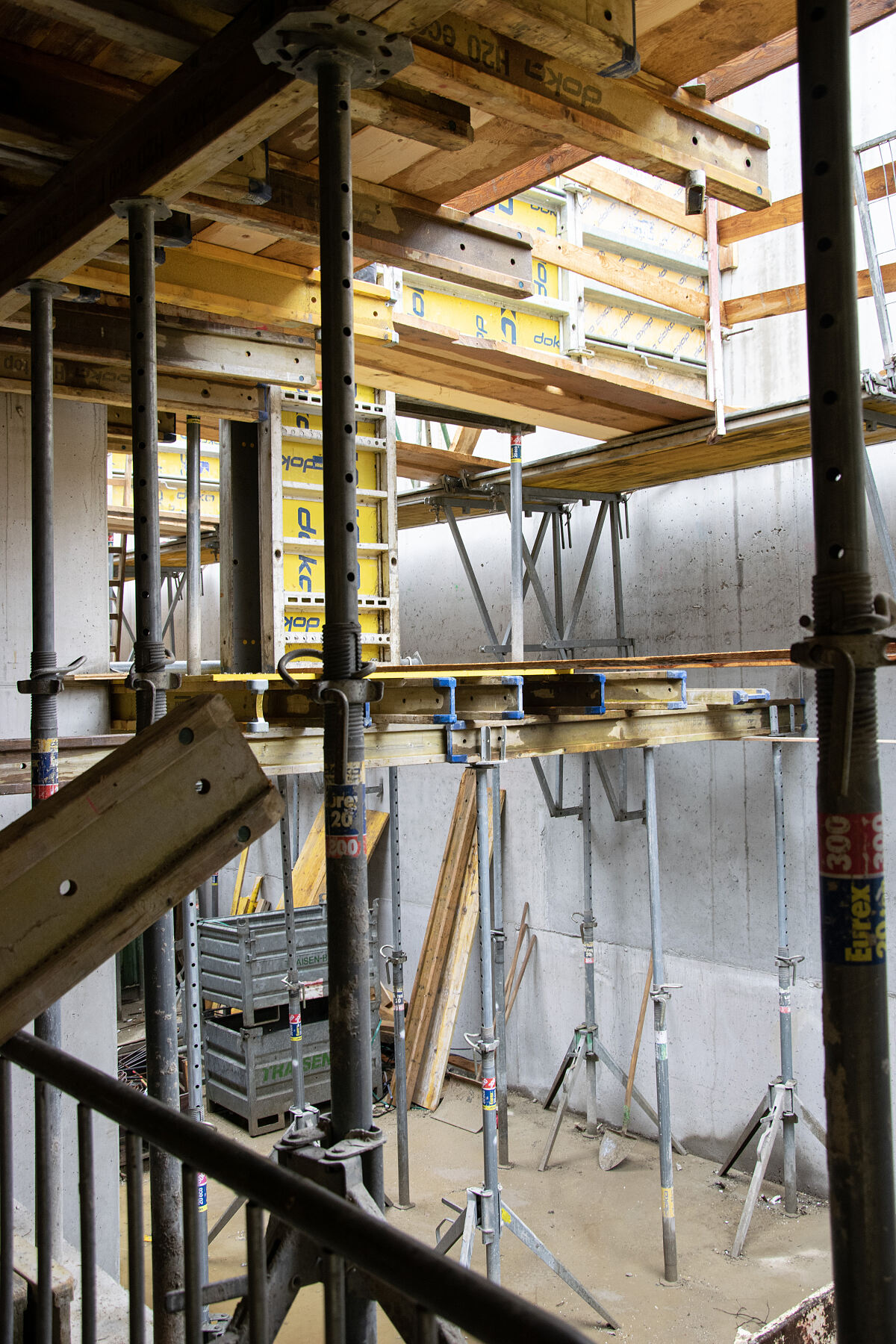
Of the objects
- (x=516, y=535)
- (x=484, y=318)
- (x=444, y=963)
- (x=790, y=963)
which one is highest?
(x=484, y=318)

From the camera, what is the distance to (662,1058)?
7.66m

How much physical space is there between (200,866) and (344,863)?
23.1 inches

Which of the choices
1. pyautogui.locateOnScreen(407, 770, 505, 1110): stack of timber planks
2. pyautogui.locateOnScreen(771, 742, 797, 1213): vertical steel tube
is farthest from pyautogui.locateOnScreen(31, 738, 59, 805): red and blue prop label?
pyautogui.locateOnScreen(407, 770, 505, 1110): stack of timber planks

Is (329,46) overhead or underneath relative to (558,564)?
overhead

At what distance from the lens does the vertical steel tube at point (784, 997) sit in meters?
8.13

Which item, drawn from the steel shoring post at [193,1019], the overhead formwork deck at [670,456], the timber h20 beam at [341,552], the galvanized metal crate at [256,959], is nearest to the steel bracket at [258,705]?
the steel shoring post at [193,1019]

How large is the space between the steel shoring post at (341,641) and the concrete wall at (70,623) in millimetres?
3794

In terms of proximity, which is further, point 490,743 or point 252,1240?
point 490,743

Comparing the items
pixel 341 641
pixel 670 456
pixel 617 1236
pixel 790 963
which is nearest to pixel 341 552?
pixel 341 641

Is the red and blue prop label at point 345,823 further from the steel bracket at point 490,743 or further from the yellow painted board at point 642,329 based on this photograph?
the yellow painted board at point 642,329

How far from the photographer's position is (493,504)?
35.0 feet

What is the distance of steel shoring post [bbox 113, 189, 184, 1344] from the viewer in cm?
338

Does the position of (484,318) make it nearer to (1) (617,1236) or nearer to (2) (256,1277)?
(2) (256,1277)

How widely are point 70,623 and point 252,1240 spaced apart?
16.2ft
